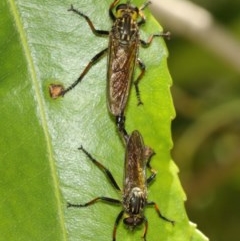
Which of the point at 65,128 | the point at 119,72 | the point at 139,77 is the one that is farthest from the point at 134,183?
the point at 65,128

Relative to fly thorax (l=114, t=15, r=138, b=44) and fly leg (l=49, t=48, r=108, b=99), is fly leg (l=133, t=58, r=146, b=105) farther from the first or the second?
fly thorax (l=114, t=15, r=138, b=44)

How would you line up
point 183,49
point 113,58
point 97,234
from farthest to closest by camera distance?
1. point 183,49
2. point 113,58
3. point 97,234

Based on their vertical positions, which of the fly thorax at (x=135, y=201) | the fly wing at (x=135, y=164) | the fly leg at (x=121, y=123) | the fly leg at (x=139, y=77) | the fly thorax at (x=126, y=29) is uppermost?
the fly thorax at (x=126, y=29)

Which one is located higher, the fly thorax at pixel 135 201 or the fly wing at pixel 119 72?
the fly wing at pixel 119 72

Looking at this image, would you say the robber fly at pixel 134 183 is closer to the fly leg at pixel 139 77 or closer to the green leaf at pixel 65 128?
the green leaf at pixel 65 128

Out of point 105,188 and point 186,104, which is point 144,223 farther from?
point 186,104

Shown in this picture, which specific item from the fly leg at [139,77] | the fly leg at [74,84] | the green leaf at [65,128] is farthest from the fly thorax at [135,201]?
the fly leg at [74,84]

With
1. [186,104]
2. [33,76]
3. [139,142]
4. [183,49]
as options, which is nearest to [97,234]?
[139,142]
